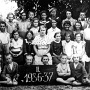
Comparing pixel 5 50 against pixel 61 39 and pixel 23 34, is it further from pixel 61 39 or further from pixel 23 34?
pixel 61 39

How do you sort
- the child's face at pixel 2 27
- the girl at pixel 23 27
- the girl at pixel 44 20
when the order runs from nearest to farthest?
the child's face at pixel 2 27, the girl at pixel 23 27, the girl at pixel 44 20

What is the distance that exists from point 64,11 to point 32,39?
1996 millimetres

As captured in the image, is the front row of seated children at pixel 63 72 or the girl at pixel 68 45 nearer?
the front row of seated children at pixel 63 72

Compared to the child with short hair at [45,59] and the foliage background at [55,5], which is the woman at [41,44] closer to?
the child with short hair at [45,59]

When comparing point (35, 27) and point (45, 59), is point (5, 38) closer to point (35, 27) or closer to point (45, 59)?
point (35, 27)

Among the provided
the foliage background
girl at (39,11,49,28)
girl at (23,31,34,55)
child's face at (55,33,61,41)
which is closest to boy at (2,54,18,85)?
girl at (23,31,34,55)

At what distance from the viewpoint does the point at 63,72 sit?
27.4 ft

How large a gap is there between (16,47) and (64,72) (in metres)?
1.64

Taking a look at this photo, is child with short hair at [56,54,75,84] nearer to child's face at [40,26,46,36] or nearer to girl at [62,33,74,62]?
girl at [62,33,74,62]

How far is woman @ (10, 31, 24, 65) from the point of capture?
8.77 m

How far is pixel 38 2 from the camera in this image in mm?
10555

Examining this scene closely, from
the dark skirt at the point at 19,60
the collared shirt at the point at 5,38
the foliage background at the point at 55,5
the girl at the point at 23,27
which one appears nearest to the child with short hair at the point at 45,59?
the dark skirt at the point at 19,60

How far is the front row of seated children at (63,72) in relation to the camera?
8.20m

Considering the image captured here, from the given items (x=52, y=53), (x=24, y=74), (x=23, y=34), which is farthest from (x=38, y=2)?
(x=24, y=74)
